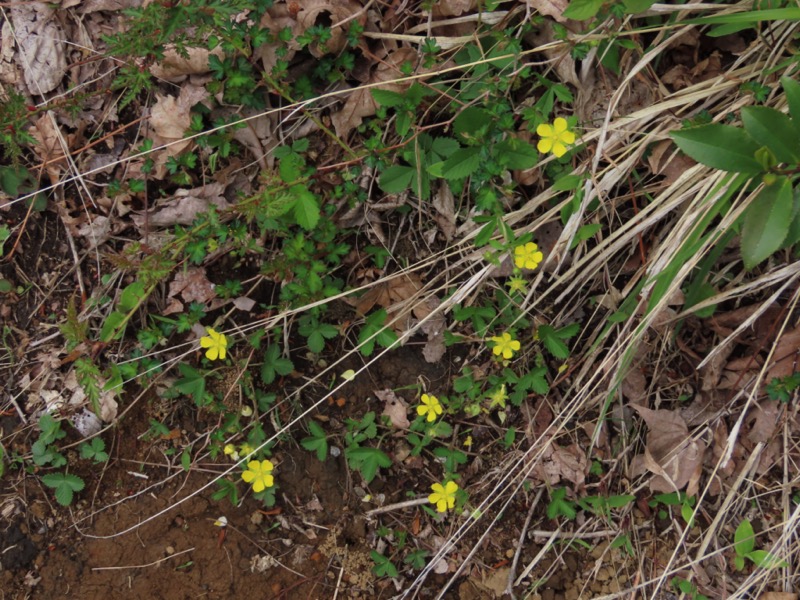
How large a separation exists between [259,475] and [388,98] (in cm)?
154

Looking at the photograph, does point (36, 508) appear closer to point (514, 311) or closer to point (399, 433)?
point (399, 433)

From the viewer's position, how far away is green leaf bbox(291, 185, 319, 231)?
2383 millimetres

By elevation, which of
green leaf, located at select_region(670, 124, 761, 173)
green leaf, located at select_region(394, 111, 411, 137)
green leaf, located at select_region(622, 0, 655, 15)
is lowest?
green leaf, located at select_region(670, 124, 761, 173)

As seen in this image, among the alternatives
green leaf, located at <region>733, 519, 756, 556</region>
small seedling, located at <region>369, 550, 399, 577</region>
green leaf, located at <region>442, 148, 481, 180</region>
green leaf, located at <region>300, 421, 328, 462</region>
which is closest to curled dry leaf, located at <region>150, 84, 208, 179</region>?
green leaf, located at <region>442, 148, 481, 180</region>

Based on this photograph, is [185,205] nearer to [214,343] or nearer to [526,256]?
[214,343]

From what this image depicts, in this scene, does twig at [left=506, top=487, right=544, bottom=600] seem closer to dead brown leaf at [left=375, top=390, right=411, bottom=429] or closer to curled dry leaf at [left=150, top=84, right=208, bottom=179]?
dead brown leaf at [left=375, top=390, right=411, bottom=429]

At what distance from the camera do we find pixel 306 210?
2.38 metres

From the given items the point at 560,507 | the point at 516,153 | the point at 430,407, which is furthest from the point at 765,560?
the point at 516,153

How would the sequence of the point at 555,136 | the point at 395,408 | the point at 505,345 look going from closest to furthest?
1. the point at 555,136
2. the point at 505,345
3. the point at 395,408

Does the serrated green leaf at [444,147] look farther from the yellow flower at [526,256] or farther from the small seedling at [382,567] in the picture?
the small seedling at [382,567]

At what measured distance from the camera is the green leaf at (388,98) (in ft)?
7.88

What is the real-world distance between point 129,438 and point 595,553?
2.05 m

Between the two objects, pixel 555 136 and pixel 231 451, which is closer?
pixel 555 136

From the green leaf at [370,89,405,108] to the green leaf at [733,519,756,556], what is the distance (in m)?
2.13
